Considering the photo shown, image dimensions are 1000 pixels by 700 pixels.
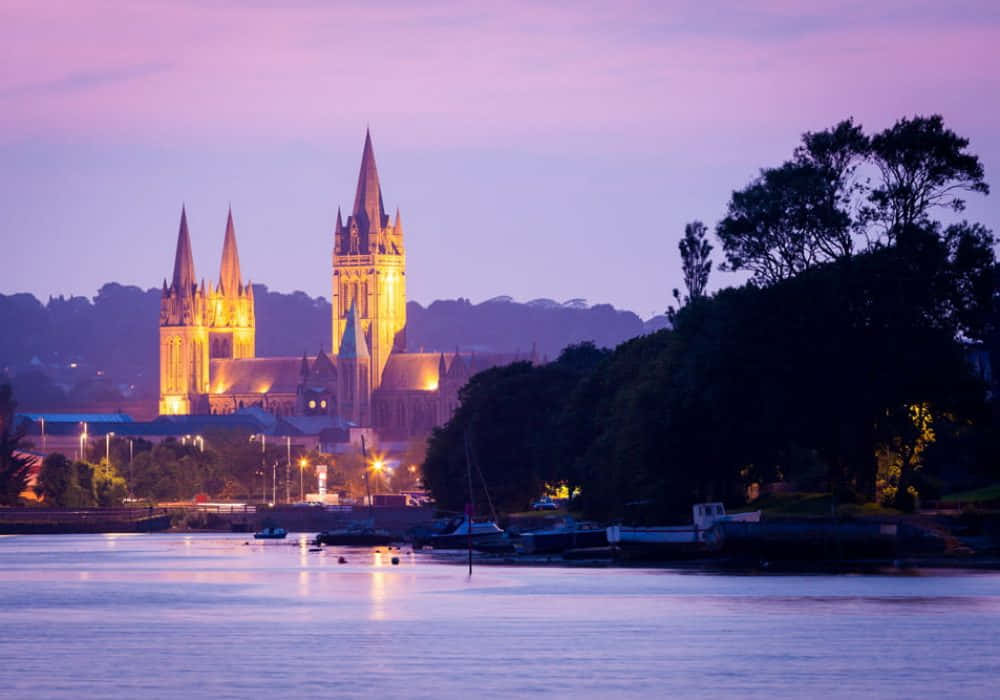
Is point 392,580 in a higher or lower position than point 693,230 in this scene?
lower

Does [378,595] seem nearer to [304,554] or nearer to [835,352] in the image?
[835,352]

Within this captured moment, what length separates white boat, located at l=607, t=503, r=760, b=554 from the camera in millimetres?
102812

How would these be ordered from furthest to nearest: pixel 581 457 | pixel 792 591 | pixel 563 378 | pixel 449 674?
pixel 563 378, pixel 581 457, pixel 792 591, pixel 449 674

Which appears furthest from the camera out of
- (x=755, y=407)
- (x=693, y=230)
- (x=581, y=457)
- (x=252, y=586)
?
(x=581, y=457)

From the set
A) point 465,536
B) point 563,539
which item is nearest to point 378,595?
point 563,539

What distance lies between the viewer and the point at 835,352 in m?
101

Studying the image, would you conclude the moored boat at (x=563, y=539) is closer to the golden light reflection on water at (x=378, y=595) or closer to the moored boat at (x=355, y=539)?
the golden light reflection on water at (x=378, y=595)

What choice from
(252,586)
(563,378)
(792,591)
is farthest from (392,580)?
(563,378)

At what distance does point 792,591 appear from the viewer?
79.6m

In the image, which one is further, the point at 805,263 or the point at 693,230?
the point at 693,230

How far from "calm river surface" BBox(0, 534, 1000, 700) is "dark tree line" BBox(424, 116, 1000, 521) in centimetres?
1146

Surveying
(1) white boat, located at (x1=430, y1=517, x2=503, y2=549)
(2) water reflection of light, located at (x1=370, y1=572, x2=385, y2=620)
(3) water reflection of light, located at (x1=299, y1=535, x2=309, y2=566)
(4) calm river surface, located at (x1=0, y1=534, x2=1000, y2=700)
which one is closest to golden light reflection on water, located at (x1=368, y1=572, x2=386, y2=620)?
(2) water reflection of light, located at (x1=370, y1=572, x2=385, y2=620)

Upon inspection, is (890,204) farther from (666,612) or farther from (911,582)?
(666,612)

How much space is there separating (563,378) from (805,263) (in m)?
71.4
